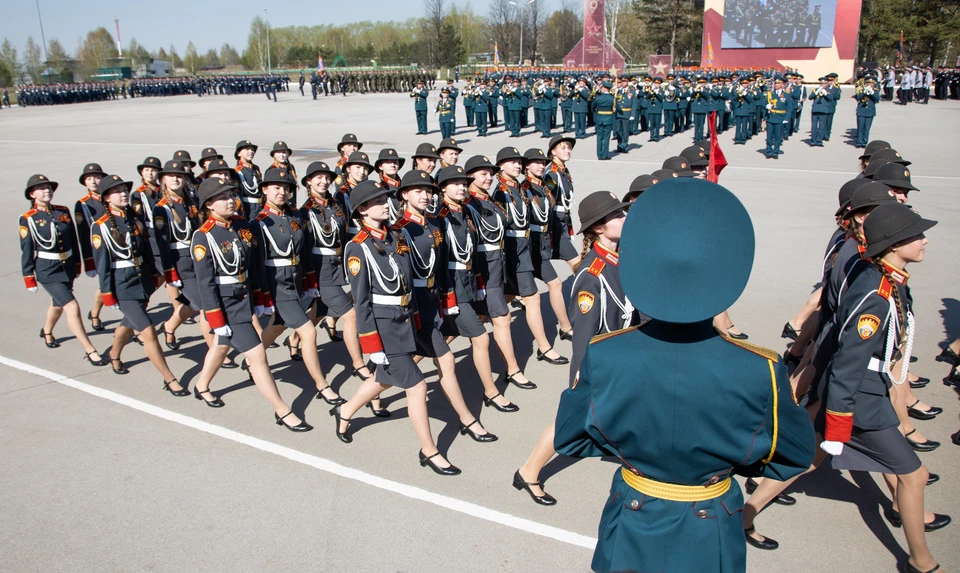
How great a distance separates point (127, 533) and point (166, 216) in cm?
394

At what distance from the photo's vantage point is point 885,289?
11.3ft

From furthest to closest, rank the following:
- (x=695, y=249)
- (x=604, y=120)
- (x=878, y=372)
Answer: (x=604, y=120) → (x=878, y=372) → (x=695, y=249)

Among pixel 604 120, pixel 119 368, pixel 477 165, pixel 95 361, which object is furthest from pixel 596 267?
pixel 604 120

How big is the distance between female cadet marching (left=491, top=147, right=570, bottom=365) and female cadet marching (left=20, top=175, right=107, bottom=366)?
4316 millimetres

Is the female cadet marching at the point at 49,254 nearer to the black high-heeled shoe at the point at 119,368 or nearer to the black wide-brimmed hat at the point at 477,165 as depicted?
the black high-heeled shoe at the point at 119,368

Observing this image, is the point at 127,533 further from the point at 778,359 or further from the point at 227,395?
Answer: the point at 778,359

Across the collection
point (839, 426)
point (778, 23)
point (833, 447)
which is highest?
point (778, 23)

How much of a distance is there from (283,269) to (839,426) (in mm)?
4460

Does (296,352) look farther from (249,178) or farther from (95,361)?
(249,178)

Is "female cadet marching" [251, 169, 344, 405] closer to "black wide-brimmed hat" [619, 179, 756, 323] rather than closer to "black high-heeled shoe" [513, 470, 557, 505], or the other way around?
"black high-heeled shoe" [513, 470, 557, 505]

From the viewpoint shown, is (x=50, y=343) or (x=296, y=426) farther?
(x=50, y=343)

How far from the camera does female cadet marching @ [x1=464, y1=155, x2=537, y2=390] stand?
616 centimetres

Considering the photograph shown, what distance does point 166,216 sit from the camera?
729cm

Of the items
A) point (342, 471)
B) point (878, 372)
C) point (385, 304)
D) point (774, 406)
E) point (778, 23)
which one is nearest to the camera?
point (774, 406)
